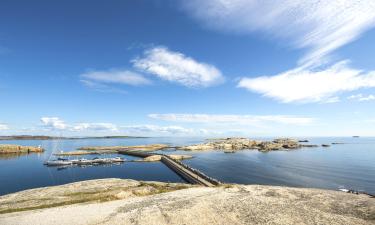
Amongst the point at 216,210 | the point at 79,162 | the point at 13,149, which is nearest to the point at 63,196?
the point at 216,210

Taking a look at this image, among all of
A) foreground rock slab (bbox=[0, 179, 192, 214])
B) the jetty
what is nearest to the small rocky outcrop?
the jetty

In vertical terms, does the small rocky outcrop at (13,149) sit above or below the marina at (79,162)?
above

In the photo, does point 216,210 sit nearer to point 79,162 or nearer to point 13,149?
point 79,162

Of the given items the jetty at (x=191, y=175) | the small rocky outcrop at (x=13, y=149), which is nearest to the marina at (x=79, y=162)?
the jetty at (x=191, y=175)

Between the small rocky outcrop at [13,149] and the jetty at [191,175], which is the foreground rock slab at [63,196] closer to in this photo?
the jetty at [191,175]

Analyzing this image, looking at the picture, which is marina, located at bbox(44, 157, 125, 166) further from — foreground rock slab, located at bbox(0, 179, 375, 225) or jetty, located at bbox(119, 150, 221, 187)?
foreground rock slab, located at bbox(0, 179, 375, 225)

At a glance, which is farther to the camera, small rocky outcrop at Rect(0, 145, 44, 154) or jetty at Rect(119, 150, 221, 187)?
small rocky outcrop at Rect(0, 145, 44, 154)

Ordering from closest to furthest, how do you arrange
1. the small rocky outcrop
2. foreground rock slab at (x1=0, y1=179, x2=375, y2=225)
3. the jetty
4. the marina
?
1. foreground rock slab at (x1=0, y1=179, x2=375, y2=225)
2. the jetty
3. the marina
4. the small rocky outcrop

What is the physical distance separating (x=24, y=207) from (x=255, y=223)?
32986 millimetres

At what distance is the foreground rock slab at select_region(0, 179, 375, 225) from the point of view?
105ft

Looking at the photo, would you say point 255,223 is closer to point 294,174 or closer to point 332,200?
point 332,200

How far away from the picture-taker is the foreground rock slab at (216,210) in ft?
105

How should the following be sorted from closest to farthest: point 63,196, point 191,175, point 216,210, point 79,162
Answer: point 216,210 → point 63,196 → point 191,175 → point 79,162

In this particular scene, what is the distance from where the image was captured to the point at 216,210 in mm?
35625
